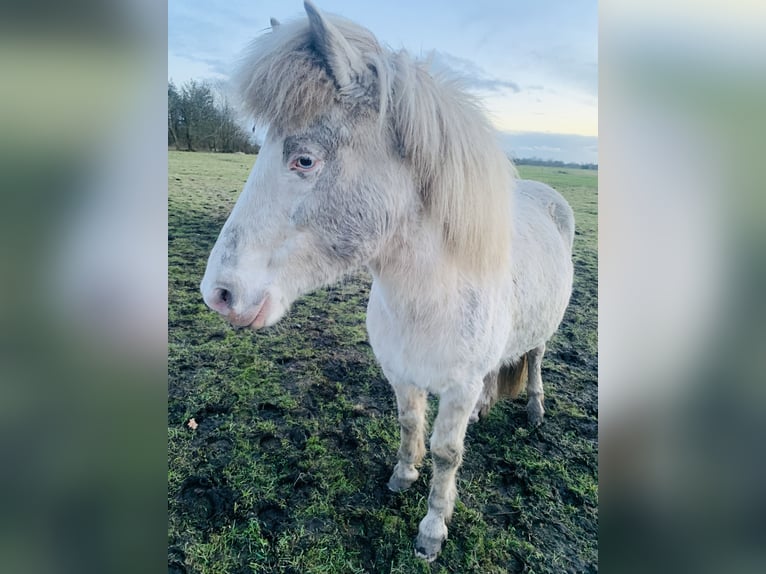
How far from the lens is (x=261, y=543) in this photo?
1.54 m

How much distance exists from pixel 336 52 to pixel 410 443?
1455 mm

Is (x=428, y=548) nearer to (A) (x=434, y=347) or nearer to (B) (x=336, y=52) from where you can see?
(A) (x=434, y=347)

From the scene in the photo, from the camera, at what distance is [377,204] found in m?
1.07

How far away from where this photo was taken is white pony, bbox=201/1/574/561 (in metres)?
1.01

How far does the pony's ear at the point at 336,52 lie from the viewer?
922 mm

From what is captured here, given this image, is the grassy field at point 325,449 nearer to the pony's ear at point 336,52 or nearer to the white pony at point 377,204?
the white pony at point 377,204

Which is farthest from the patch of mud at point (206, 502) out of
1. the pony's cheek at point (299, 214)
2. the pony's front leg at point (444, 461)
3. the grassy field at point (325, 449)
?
the pony's cheek at point (299, 214)

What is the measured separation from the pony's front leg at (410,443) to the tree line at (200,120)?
3.79 feet

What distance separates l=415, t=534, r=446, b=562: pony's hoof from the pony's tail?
0.59m
